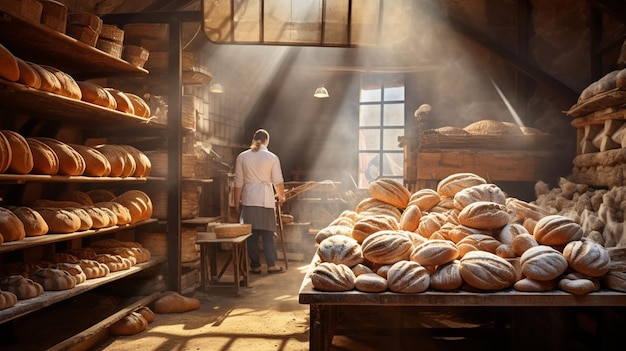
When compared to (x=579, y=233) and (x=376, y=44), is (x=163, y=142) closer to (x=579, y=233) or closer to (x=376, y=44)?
(x=376, y=44)

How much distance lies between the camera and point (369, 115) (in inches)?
475

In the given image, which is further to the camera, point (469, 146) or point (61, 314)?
point (469, 146)

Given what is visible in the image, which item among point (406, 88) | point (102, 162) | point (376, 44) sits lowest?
point (102, 162)

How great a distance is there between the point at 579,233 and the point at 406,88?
9.33 metres

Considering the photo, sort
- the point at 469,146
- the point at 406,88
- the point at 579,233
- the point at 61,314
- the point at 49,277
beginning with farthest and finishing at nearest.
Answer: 1. the point at 406,88
2. the point at 469,146
3. the point at 61,314
4. the point at 49,277
5. the point at 579,233

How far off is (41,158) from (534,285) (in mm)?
3201

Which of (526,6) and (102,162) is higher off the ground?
(526,6)

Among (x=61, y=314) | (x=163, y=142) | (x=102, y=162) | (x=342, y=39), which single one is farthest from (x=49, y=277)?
(x=342, y=39)

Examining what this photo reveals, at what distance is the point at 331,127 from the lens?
12.2m

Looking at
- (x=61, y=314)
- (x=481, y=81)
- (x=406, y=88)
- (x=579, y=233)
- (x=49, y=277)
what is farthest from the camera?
(x=406, y=88)

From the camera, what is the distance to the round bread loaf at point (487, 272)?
7.28ft

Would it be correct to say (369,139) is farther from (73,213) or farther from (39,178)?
(39,178)

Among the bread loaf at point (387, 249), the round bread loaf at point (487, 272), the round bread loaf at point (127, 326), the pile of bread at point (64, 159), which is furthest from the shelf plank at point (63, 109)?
the round bread loaf at point (487, 272)

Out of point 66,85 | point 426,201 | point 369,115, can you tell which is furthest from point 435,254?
point 369,115
